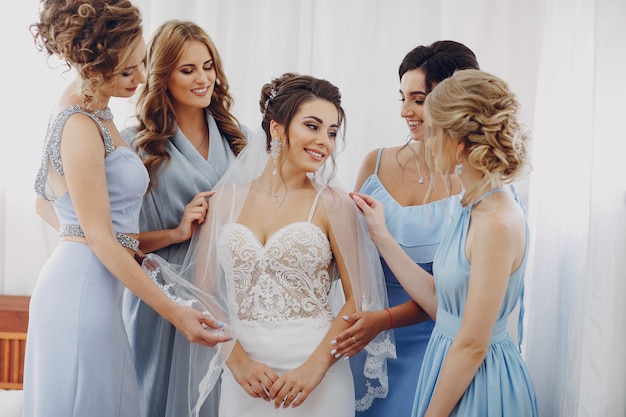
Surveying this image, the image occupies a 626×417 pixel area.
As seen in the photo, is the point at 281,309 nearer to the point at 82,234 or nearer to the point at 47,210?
the point at 82,234

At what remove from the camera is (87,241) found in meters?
1.93

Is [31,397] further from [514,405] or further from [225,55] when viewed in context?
[225,55]

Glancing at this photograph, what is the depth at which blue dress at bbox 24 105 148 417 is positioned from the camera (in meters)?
1.88

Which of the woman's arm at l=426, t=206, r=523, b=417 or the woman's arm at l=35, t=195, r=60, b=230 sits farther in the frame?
the woman's arm at l=35, t=195, r=60, b=230

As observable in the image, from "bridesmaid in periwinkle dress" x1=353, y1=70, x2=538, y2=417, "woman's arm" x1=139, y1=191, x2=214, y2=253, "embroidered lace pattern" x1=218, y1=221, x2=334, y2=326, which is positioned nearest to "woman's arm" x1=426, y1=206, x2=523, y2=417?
"bridesmaid in periwinkle dress" x1=353, y1=70, x2=538, y2=417

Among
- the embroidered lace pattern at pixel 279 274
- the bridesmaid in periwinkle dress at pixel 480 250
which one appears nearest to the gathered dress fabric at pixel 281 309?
the embroidered lace pattern at pixel 279 274

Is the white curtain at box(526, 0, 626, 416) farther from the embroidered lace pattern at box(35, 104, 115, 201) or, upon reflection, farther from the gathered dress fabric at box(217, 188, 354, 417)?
the embroidered lace pattern at box(35, 104, 115, 201)

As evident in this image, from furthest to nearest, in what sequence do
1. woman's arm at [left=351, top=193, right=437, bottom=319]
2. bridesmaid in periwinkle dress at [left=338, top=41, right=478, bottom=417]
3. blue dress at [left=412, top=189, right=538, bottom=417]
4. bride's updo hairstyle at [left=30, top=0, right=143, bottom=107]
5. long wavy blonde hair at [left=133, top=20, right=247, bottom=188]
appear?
long wavy blonde hair at [left=133, top=20, right=247, bottom=188] → bridesmaid in periwinkle dress at [left=338, top=41, right=478, bottom=417] → woman's arm at [left=351, top=193, right=437, bottom=319] → bride's updo hairstyle at [left=30, top=0, right=143, bottom=107] → blue dress at [left=412, top=189, right=538, bottom=417]

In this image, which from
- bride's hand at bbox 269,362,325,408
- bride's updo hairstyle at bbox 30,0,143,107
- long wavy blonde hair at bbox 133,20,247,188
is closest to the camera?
bride's updo hairstyle at bbox 30,0,143,107

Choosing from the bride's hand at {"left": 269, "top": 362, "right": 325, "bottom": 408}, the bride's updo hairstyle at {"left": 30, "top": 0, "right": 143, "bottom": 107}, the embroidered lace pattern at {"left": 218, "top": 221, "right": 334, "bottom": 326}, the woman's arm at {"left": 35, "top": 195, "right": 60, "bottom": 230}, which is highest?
the bride's updo hairstyle at {"left": 30, "top": 0, "right": 143, "bottom": 107}

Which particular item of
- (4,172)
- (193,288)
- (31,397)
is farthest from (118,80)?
(4,172)

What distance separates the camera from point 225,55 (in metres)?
3.16

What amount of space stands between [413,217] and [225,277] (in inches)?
22.4

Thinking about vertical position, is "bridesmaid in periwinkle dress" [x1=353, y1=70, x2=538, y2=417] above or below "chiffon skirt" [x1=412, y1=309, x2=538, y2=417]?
above
